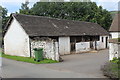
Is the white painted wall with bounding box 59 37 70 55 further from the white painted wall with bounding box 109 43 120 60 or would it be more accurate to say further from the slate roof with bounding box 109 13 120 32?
the white painted wall with bounding box 109 43 120 60

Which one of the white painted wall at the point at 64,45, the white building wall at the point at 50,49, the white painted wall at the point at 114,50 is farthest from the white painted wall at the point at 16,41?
the white painted wall at the point at 114,50

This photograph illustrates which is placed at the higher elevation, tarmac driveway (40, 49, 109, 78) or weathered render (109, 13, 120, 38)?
weathered render (109, 13, 120, 38)

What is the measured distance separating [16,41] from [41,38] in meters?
4.29

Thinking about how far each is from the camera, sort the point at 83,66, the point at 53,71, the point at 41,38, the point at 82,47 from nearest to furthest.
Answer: the point at 53,71 → the point at 83,66 → the point at 41,38 → the point at 82,47

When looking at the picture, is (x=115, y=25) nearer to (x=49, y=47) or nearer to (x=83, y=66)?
(x=49, y=47)

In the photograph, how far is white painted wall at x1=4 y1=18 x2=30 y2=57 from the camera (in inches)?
749

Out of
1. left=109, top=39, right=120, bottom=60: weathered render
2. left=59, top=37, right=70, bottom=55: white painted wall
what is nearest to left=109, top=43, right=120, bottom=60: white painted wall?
left=109, top=39, right=120, bottom=60: weathered render

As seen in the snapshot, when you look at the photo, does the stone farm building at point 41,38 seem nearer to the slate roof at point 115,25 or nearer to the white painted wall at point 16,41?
the white painted wall at point 16,41

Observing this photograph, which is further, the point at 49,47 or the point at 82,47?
the point at 82,47

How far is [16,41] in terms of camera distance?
2048 cm

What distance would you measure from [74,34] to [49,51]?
8601 millimetres

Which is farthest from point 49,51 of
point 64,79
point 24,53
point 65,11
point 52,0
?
point 52,0

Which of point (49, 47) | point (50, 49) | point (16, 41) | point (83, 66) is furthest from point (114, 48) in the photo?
point (16, 41)

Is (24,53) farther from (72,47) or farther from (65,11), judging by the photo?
(65,11)
